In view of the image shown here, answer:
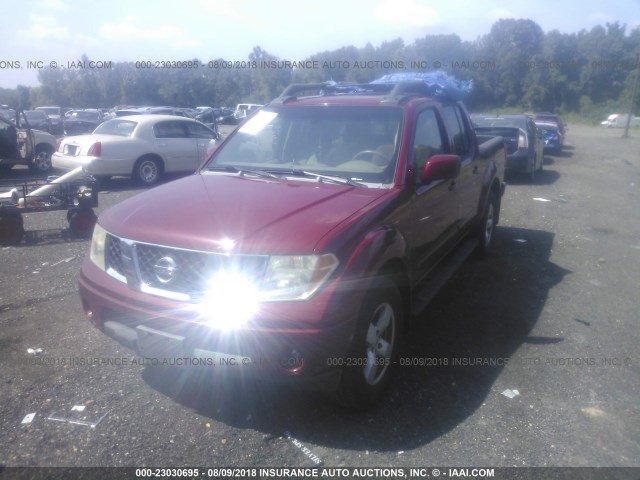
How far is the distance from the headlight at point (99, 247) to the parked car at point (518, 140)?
444 inches

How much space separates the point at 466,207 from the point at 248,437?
341 centimetres

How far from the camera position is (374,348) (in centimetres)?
334

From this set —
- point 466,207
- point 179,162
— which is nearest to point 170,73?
point 179,162

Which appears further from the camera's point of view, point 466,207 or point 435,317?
point 466,207

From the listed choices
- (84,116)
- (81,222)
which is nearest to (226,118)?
(84,116)

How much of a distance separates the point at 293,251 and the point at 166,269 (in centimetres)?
77

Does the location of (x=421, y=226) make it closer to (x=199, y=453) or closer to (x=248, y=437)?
(x=248, y=437)

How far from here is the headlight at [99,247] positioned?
3490 mm

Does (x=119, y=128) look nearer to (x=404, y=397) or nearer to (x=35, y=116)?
(x=404, y=397)

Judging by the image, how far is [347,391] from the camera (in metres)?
3.09

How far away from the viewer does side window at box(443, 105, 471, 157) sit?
5.20 meters

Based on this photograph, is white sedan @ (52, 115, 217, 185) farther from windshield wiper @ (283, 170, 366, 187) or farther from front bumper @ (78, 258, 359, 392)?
front bumper @ (78, 258, 359, 392)

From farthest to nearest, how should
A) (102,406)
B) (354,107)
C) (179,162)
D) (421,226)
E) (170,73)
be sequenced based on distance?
(170,73), (179,162), (354,107), (421,226), (102,406)

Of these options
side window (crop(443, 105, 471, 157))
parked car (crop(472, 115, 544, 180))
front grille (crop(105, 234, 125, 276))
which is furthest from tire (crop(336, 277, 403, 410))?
parked car (crop(472, 115, 544, 180))
